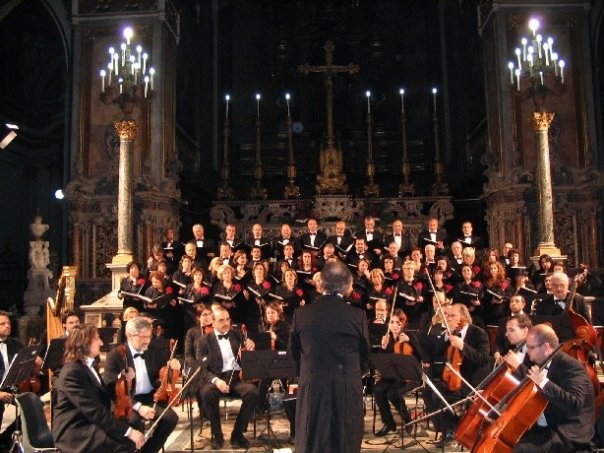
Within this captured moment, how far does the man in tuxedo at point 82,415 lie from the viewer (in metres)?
4.18

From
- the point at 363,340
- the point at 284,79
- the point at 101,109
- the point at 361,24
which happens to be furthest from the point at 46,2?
the point at 363,340

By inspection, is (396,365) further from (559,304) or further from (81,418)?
(81,418)

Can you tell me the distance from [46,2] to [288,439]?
11928 millimetres

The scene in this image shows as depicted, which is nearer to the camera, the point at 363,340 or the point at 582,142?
the point at 363,340

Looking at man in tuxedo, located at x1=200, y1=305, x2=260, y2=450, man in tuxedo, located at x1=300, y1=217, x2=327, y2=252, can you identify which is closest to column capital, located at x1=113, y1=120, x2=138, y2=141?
man in tuxedo, located at x1=300, y1=217, x2=327, y2=252

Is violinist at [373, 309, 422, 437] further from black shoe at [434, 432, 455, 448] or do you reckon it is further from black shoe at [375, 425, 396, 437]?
black shoe at [434, 432, 455, 448]

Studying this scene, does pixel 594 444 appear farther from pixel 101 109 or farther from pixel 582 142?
pixel 101 109

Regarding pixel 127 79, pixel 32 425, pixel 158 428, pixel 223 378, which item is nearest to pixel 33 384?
pixel 223 378

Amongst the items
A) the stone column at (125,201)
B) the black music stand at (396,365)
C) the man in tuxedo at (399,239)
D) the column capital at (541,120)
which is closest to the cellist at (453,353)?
Result: the black music stand at (396,365)

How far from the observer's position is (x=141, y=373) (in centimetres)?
543

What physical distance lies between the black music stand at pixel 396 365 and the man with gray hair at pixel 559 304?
1535mm

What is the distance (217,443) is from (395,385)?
5.44 ft

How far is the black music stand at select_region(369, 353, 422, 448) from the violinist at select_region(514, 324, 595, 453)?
4.32ft

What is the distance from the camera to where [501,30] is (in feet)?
39.6
